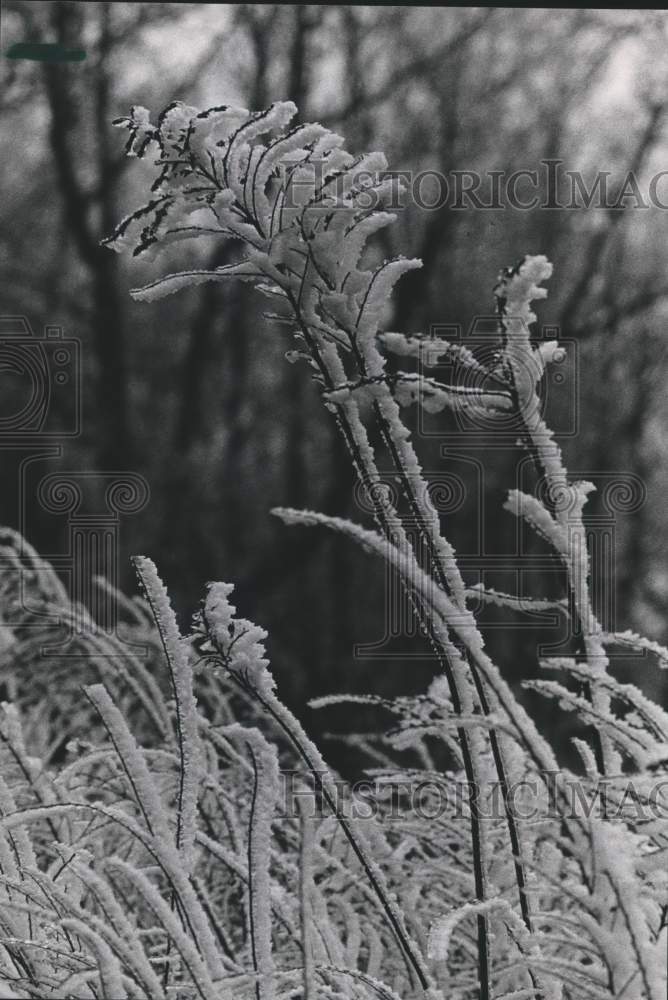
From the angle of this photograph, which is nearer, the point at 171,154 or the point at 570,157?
the point at 171,154

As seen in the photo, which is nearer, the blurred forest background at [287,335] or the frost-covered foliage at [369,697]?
the frost-covered foliage at [369,697]

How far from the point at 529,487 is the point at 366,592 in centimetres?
78

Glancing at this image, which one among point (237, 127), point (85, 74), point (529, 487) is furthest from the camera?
point (85, 74)

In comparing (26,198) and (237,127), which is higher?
(26,198)

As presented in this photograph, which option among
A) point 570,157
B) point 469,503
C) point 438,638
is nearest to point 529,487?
point 469,503

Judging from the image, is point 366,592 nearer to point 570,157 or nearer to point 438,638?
point 570,157

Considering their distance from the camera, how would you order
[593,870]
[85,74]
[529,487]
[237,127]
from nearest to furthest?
1. [593,870]
2. [237,127]
3. [529,487]
4. [85,74]

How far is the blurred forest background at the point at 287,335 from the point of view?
3479mm

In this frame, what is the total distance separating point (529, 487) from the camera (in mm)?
3340

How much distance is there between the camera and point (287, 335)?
3746mm

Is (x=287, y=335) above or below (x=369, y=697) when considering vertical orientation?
above

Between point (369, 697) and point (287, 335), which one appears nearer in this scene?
point (369, 697)

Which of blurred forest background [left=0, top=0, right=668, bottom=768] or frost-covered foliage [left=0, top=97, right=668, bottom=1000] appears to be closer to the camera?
frost-covered foliage [left=0, top=97, right=668, bottom=1000]

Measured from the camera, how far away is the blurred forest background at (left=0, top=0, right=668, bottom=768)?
3479 millimetres
